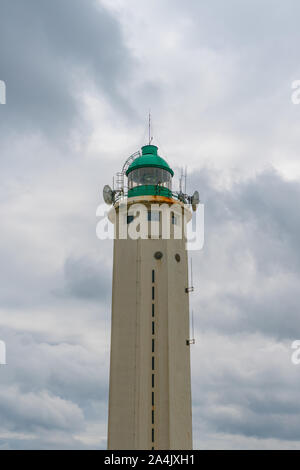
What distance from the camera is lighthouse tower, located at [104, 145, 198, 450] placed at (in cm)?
5897

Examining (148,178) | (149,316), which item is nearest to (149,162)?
(148,178)

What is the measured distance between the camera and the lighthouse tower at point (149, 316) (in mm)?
58969

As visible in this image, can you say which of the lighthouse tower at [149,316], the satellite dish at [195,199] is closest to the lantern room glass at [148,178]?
the lighthouse tower at [149,316]

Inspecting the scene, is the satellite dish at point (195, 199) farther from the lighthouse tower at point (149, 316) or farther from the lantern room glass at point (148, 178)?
the lantern room glass at point (148, 178)

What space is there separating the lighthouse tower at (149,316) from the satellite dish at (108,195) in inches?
3.7

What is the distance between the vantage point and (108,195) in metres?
66.1

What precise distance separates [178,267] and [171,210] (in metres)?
5.48

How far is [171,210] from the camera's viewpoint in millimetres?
65688

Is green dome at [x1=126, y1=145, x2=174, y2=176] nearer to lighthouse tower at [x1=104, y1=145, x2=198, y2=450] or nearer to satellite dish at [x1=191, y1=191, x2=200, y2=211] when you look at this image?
lighthouse tower at [x1=104, y1=145, x2=198, y2=450]

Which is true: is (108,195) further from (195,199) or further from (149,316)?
(149,316)

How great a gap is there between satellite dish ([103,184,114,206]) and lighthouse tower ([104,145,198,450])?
10cm
